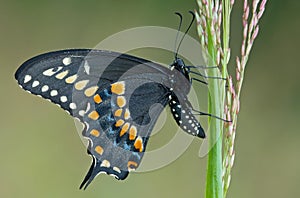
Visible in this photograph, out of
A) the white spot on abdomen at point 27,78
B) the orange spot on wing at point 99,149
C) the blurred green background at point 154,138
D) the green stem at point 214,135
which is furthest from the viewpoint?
the blurred green background at point 154,138

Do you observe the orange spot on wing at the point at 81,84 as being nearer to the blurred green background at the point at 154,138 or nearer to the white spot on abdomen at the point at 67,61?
the white spot on abdomen at the point at 67,61

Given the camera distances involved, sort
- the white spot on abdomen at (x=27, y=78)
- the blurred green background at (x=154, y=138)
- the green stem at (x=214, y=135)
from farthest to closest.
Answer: the blurred green background at (x=154, y=138), the white spot on abdomen at (x=27, y=78), the green stem at (x=214, y=135)

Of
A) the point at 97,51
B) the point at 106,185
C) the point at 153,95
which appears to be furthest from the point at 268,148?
the point at 97,51

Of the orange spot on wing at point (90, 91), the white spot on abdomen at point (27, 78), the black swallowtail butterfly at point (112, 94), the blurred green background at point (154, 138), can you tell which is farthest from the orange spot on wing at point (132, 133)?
the blurred green background at point (154, 138)

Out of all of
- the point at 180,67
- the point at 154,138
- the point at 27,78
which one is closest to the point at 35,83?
the point at 27,78

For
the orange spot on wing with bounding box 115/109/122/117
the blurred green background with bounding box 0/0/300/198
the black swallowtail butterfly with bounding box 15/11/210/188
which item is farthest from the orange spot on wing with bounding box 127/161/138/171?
the blurred green background with bounding box 0/0/300/198

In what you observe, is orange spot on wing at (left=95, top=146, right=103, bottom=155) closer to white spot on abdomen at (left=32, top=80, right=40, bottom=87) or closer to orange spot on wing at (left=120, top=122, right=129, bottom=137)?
orange spot on wing at (left=120, top=122, right=129, bottom=137)

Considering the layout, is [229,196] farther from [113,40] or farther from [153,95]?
[153,95]

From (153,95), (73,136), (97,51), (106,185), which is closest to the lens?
(97,51)
